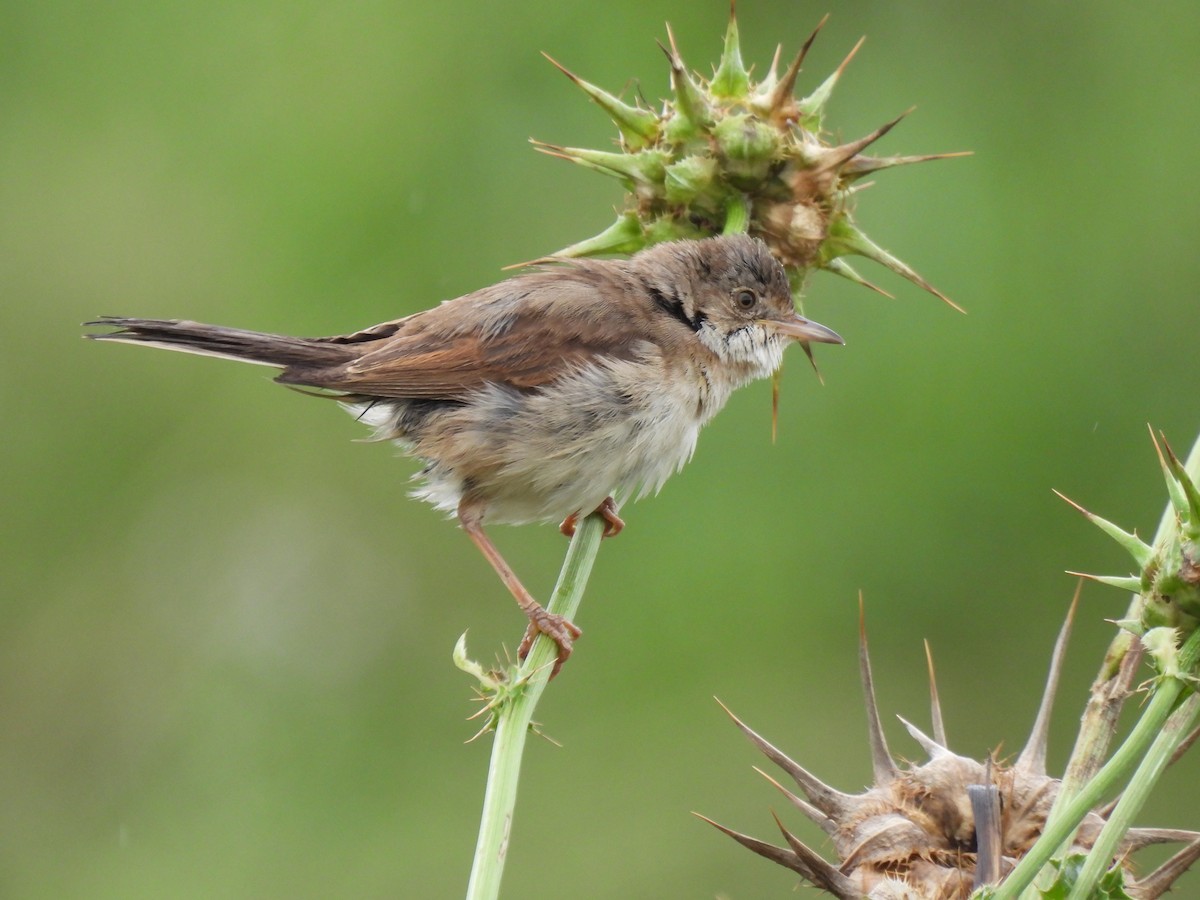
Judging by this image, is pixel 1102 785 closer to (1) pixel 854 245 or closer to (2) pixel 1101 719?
(2) pixel 1101 719

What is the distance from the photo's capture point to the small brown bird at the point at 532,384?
4555mm

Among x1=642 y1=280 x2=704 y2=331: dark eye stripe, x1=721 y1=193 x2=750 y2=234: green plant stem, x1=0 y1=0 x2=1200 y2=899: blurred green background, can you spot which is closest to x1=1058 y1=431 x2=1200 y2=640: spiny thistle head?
x1=721 y1=193 x2=750 y2=234: green plant stem

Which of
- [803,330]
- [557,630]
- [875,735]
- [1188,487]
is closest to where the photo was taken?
[1188,487]

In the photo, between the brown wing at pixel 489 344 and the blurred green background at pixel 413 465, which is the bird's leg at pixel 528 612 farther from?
the blurred green background at pixel 413 465

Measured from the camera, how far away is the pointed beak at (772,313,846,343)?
16.4 ft

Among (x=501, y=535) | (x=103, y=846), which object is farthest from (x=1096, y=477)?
(x=103, y=846)

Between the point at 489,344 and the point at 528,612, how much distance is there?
0.92m

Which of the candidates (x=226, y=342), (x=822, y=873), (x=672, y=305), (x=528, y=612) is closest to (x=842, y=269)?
(x=672, y=305)

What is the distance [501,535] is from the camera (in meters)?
7.96

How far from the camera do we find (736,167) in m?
4.36

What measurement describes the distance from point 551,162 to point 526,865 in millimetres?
3973

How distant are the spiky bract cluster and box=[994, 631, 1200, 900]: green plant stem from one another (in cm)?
40

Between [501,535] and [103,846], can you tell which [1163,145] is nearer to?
[501,535]

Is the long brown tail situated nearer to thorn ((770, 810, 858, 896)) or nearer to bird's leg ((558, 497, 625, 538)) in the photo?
bird's leg ((558, 497, 625, 538))
